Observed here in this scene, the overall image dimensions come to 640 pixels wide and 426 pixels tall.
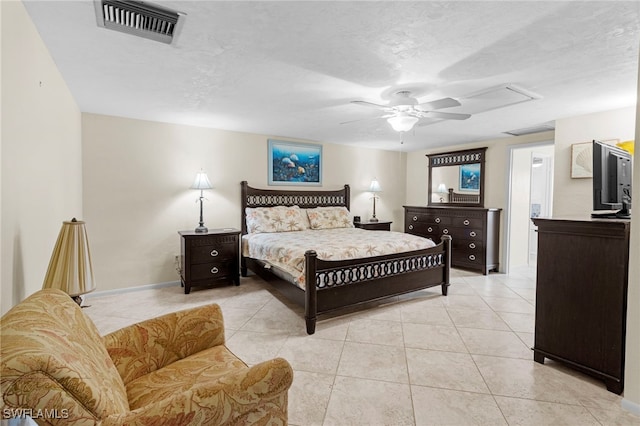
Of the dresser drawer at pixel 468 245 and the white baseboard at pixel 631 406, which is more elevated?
the dresser drawer at pixel 468 245

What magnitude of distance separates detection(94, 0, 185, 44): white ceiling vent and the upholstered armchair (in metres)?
1.55

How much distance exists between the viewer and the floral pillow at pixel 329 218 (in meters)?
4.96

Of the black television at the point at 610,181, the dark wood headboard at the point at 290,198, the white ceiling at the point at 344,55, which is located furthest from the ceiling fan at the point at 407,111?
the dark wood headboard at the point at 290,198

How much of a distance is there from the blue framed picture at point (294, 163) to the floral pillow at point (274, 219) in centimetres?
57

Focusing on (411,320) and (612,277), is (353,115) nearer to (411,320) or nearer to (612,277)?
(411,320)

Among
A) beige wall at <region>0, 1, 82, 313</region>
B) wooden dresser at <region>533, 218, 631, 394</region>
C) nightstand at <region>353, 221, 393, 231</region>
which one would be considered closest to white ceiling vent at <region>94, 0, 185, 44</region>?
beige wall at <region>0, 1, 82, 313</region>

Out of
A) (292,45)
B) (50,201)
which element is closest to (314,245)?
(292,45)

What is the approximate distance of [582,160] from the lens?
360 centimetres

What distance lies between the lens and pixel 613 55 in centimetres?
216

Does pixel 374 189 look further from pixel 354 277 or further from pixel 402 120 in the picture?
pixel 354 277

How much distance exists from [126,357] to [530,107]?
14.0ft

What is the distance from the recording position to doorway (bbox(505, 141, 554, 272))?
5086mm

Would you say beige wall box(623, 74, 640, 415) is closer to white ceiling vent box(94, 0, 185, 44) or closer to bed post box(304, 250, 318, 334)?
bed post box(304, 250, 318, 334)

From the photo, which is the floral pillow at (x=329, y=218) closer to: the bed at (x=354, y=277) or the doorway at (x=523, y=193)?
the bed at (x=354, y=277)
